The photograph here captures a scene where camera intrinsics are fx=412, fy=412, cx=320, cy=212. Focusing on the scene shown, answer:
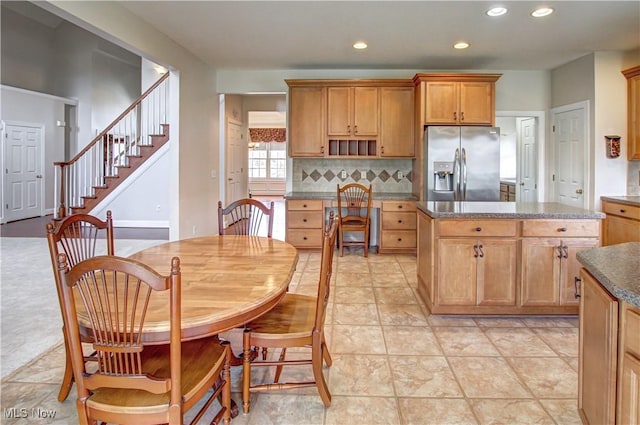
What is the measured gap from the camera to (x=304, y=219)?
18.8 feet

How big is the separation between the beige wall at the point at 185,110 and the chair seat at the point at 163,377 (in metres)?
2.73

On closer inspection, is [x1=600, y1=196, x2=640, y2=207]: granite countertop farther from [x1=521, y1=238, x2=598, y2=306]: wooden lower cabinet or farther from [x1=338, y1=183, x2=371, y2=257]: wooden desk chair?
[x1=338, y1=183, x2=371, y2=257]: wooden desk chair

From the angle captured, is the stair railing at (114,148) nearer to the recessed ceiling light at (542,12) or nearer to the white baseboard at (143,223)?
the white baseboard at (143,223)

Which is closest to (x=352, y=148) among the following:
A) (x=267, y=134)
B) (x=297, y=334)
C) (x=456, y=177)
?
(x=456, y=177)

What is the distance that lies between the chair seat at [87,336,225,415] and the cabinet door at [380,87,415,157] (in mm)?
4502

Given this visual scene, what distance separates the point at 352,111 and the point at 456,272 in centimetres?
327

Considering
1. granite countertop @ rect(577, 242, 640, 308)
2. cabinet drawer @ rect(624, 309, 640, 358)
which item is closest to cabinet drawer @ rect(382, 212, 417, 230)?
granite countertop @ rect(577, 242, 640, 308)

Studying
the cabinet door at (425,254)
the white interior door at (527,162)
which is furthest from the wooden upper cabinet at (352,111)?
the white interior door at (527,162)

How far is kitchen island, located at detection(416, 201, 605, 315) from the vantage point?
10.2 ft

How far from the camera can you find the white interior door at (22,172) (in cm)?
822

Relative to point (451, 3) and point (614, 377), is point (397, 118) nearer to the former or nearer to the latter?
point (451, 3)

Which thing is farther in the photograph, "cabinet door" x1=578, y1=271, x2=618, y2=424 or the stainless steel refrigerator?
the stainless steel refrigerator

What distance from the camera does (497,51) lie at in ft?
16.8

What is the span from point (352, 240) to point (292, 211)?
3.64 feet
